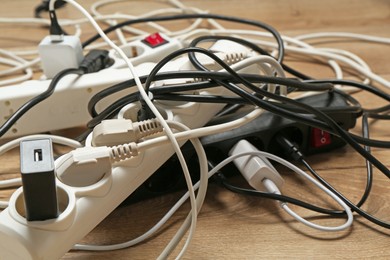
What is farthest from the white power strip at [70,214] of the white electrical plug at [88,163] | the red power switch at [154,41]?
the red power switch at [154,41]

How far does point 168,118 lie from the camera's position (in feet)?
1.49

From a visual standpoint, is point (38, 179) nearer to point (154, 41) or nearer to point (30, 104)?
point (30, 104)

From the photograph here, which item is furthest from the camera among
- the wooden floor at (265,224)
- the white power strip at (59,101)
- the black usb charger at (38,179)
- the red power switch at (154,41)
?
the red power switch at (154,41)

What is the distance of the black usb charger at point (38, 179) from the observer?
0.31m

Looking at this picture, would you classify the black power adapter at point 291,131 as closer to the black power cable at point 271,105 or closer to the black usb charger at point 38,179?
the black power cable at point 271,105

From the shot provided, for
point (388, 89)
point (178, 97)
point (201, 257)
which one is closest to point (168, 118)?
point (178, 97)

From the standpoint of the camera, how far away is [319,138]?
1.73ft

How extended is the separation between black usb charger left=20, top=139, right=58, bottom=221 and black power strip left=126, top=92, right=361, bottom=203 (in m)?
0.15

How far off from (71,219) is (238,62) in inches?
8.6

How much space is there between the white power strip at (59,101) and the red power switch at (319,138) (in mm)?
192

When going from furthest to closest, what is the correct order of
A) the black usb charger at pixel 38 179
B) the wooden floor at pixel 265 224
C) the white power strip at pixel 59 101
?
1. the white power strip at pixel 59 101
2. the wooden floor at pixel 265 224
3. the black usb charger at pixel 38 179

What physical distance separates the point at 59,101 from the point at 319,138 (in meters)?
0.29

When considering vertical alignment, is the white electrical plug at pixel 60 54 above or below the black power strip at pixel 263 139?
above

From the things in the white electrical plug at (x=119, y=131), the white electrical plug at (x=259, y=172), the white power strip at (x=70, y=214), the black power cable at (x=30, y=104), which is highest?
the white electrical plug at (x=119, y=131)
